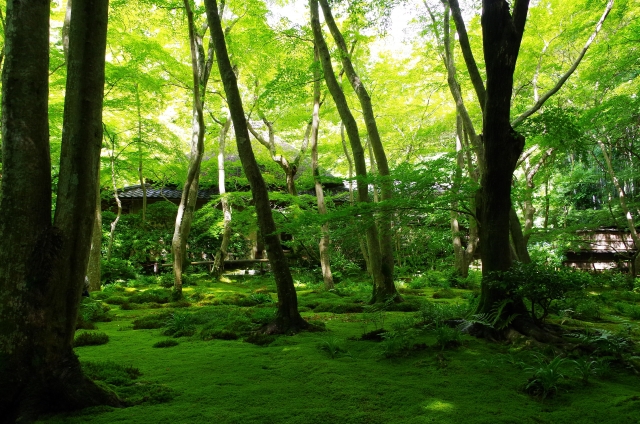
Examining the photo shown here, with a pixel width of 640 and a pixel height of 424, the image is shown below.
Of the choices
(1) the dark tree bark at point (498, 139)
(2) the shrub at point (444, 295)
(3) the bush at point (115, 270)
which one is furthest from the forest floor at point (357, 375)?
(3) the bush at point (115, 270)

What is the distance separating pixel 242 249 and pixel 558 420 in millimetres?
16375

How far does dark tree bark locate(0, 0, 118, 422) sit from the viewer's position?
2852mm

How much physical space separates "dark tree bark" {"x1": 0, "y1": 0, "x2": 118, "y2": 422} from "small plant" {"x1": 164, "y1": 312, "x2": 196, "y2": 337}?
313 cm

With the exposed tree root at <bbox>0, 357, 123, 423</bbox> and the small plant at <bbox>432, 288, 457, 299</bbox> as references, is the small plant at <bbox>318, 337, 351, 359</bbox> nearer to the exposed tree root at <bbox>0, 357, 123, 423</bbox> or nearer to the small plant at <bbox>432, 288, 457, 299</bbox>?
the exposed tree root at <bbox>0, 357, 123, 423</bbox>

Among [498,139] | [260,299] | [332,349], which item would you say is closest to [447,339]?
[332,349]

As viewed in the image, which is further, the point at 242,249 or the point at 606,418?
the point at 242,249

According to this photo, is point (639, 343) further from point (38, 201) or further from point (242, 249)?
point (242, 249)

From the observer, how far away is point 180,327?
6.51 meters

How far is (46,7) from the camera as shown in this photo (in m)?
3.13

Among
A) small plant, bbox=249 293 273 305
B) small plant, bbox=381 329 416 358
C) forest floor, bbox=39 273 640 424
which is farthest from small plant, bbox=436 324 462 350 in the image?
small plant, bbox=249 293 273 305

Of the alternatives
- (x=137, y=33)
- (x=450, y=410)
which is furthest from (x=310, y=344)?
(x=137, y=33)

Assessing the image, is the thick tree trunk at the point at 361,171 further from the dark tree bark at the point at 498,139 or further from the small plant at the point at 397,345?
the small plant at the point at 397,345

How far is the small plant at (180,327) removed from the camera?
6309mm

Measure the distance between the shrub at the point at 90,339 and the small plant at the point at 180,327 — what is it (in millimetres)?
927
